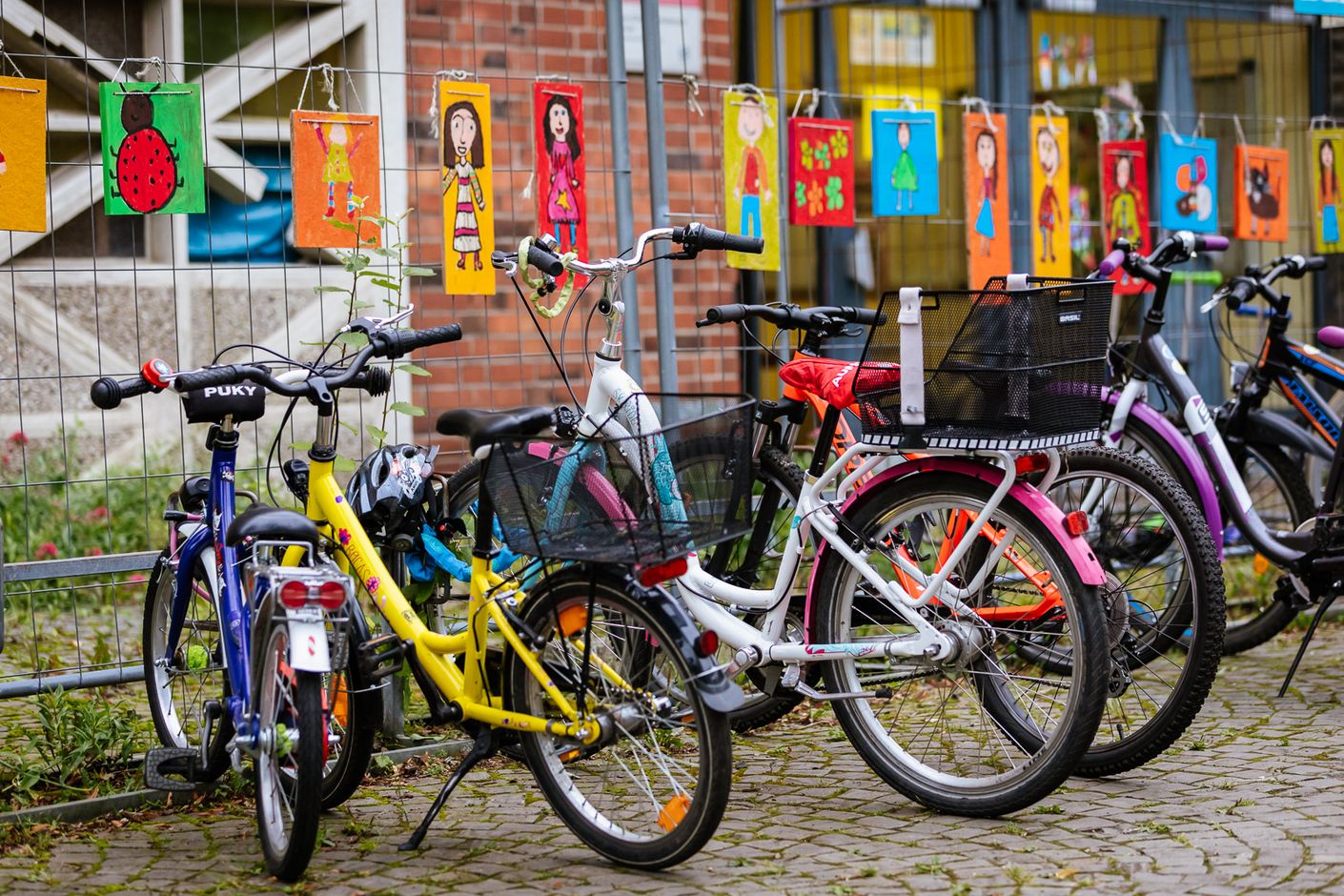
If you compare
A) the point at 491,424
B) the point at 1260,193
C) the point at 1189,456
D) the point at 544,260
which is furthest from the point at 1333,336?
the point at 491,424

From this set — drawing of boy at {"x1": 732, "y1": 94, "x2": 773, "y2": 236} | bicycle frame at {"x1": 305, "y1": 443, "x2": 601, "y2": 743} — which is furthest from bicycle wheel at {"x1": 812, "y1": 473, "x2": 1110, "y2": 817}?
drawing of boy at {"x1": 732, "y1": 94, "x2": 773, "y2": 236}

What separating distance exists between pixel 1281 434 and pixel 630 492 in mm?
2899

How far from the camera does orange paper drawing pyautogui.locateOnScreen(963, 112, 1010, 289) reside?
6.00 metres

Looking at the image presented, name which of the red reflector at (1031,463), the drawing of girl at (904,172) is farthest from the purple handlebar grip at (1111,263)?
the red reflector at (1031,463)

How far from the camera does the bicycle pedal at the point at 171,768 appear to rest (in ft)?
12.9

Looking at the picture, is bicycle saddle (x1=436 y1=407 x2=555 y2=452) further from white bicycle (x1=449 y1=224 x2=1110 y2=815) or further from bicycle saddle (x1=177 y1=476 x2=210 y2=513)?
bicycle saddle (x1=177 y1=476 x2=210 y2=513)

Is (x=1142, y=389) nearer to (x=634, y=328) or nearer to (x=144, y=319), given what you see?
(x=634, y=328)

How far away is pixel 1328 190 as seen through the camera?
679cm

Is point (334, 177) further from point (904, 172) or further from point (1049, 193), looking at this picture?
point (1049, 193)

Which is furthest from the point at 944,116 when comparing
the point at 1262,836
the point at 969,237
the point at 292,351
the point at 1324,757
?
the point at 1262,836

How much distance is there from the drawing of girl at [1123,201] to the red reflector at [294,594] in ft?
12.9

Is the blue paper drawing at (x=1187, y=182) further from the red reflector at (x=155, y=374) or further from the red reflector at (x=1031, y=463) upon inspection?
the red reflector at (x=155, y=374)

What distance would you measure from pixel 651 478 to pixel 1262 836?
1.60 meters

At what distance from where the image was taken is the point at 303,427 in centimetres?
709
